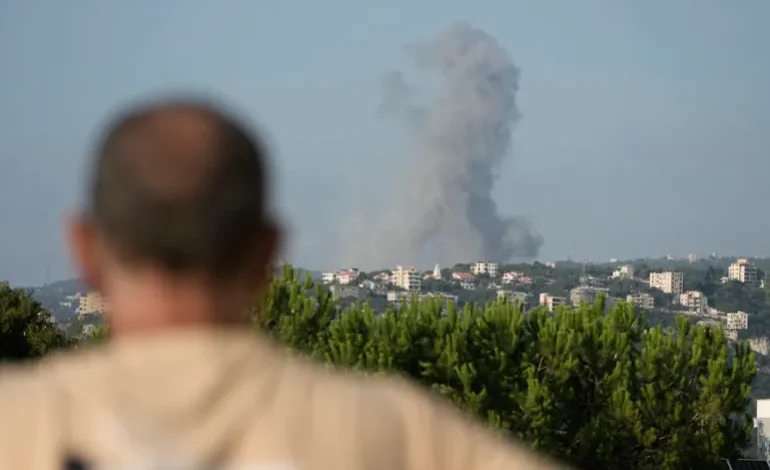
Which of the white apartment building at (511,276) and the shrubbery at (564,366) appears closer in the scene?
the shrubbery at (564,366)

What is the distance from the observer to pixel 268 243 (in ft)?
5.44

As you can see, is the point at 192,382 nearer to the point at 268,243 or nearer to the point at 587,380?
the point at 268,243

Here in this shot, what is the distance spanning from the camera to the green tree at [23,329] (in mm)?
52594

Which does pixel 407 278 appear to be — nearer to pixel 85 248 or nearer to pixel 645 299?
pixel 645 299

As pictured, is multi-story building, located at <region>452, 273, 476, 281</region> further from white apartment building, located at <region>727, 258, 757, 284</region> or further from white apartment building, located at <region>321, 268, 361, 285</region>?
white apartment building, located at <region>727, 258, 757, 284</region>

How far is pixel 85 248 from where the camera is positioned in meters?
1.67

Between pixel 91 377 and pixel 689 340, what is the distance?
145 ft

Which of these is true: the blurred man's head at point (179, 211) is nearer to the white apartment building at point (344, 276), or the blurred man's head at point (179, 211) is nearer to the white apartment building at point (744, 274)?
the white apartment building at point (344, 276)

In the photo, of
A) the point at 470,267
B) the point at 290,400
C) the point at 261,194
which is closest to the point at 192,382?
the point at 290,400

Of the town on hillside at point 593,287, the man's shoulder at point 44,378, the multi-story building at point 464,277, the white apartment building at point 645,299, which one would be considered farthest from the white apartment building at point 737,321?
the man's shoulder at point 44,378

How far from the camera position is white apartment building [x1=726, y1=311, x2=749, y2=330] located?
6117 inches

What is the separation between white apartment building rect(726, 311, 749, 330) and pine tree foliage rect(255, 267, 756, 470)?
113636 mm

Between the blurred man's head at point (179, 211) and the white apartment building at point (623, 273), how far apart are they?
176364mm

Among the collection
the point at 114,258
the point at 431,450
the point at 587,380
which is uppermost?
the point at 114,258
